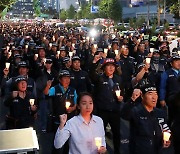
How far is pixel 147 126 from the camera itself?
5.33 metres

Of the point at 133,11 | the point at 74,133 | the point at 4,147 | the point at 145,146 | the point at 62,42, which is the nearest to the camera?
the point at 4,147

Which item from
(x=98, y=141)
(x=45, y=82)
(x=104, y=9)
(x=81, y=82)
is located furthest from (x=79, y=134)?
(x=104, y=9)

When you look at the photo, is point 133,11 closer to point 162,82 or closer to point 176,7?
point 176,7

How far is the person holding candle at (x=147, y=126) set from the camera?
5336 millimetres

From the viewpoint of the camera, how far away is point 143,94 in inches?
217

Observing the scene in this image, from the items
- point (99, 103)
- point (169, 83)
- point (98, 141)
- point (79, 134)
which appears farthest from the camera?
point (169, 83)

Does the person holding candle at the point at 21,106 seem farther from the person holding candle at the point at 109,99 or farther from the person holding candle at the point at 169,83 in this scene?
the person holding candle at the point at 169,83

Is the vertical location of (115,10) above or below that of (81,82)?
above

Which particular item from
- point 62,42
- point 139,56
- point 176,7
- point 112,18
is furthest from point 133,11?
point 139,56

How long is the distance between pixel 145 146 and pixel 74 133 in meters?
0.95

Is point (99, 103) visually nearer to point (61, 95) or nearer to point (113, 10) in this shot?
point (61, 95)

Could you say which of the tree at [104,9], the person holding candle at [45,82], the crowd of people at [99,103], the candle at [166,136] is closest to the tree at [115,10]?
the tree at [104,9]

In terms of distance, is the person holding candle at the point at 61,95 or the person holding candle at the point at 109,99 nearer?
the person holding candle at the point at 61,95

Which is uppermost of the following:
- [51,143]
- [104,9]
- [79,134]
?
[104,9]
